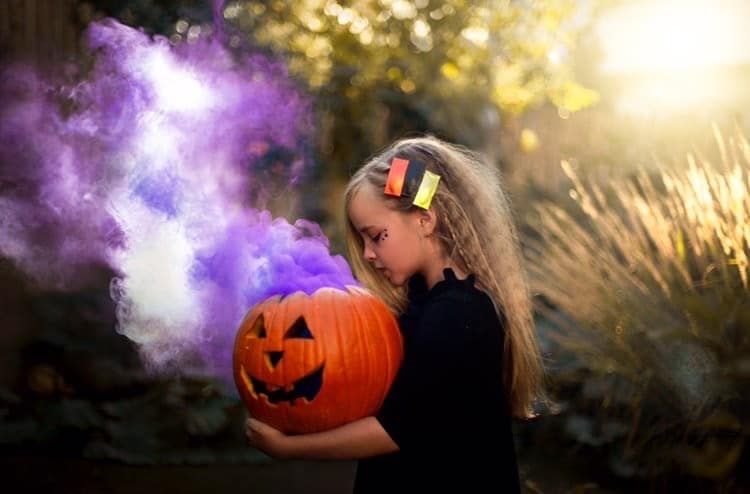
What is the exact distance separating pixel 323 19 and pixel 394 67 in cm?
142

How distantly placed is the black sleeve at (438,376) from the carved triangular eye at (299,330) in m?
0.24

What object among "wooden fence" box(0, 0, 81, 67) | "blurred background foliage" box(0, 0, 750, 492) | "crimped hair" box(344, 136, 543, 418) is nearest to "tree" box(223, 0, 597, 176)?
"blurred background foliage" box(0, 0, 750, 492)

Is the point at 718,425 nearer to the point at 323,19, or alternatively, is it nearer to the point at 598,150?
the point at 598,150

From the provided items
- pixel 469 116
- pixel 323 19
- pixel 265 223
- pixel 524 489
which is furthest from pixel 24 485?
pixel 469 116

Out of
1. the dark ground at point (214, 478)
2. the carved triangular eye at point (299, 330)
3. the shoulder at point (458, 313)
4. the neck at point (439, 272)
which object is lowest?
the dark ground at point (214, 478)

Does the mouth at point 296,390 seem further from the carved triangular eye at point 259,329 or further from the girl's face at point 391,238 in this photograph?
the girl's face at point 391,238

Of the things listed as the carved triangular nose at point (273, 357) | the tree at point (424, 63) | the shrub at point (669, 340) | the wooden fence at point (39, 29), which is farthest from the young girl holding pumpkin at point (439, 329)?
the tree at point (424, 63)

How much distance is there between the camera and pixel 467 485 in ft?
7.00

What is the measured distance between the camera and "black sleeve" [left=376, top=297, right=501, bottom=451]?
2.05m

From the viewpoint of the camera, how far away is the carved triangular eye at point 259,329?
2.23 meters

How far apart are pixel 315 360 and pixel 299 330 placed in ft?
0.33

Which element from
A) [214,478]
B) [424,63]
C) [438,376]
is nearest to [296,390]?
[438,376]

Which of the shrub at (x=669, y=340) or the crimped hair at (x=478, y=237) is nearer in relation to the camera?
the crimped hair at (x=478, y=237)

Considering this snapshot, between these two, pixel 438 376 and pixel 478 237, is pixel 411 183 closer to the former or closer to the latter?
pixel 478 237
